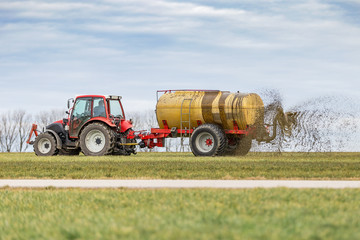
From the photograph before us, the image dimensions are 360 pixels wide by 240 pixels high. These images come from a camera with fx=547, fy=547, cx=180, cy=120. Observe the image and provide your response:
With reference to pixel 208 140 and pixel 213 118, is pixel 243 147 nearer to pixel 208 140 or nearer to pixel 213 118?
pixel 208 140

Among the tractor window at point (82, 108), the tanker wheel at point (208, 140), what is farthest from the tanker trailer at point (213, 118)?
the tractor window at point (82, 108)

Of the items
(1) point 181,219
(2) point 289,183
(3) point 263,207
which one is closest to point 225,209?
(3) point 263,207

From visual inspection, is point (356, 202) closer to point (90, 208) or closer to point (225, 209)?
point (225, 209)

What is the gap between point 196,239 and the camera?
Answer: 588 cm

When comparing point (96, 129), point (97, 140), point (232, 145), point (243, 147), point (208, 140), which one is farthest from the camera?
point (232, 145)

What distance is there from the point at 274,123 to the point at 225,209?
50.8ft

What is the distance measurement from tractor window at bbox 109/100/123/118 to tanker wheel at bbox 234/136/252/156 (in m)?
5.86

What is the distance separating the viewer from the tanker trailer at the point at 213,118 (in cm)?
2406

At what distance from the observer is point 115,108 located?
26.3 meters

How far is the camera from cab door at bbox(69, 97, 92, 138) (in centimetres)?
2578

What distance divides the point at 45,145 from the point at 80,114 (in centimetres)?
292

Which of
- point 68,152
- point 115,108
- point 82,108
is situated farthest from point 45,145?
point 115,108

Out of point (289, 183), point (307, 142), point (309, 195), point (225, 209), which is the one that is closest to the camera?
point (225, 209)

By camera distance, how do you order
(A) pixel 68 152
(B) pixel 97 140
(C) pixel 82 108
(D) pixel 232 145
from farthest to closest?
1. (A) pixel 68 152
2. (D) pixel 232 145
3. (C) pixel 82 108
4. (B) pixel 97 140
